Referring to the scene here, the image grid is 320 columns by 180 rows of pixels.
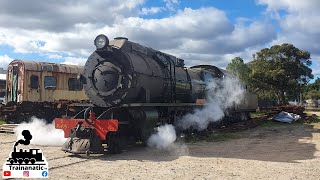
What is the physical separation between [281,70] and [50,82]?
29.6m

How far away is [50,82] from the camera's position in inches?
811

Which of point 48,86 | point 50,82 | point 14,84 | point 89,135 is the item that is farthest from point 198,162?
point 14,84

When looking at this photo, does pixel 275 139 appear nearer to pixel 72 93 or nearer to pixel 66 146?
pixel 66 146

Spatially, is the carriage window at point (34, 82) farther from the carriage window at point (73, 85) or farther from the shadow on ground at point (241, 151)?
the shadow on ground at point (241, 151)

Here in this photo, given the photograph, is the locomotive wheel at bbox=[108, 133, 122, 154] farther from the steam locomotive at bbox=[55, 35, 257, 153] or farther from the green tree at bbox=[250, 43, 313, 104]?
the green tree at bbox=[250, 43, 313, 104]

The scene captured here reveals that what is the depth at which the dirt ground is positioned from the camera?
8587 millimetres

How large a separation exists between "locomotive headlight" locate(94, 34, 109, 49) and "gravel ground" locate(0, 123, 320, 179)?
3445mm

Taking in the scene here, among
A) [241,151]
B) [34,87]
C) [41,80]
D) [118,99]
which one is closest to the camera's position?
[118,99]

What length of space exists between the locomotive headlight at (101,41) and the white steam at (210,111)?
3308 millimetres

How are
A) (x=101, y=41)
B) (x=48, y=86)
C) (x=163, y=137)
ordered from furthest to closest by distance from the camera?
(x=48, y=86), (x=163, y=137), (x=101, y=41)

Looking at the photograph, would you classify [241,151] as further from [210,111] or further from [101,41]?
[101,41]

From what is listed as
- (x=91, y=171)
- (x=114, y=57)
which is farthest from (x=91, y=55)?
(x=91, y=171)

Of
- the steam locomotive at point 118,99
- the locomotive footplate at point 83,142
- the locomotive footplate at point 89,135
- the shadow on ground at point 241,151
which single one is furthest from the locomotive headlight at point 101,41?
the shadow on ground at point 241,151

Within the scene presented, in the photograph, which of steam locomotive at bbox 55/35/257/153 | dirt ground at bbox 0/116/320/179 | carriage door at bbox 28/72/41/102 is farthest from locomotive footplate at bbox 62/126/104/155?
carriage door at bbox 28/72/41/102
